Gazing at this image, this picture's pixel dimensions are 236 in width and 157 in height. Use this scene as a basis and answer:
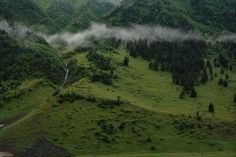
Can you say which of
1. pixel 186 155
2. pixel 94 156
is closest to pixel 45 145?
pixel 94 156

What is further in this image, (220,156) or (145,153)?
(145,153)

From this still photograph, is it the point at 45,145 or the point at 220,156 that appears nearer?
the point at 220,156

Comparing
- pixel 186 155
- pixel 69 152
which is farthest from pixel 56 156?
pixel 186 155

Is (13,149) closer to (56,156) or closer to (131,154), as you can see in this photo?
(56,156)

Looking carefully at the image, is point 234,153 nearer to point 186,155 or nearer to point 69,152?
point 186,155

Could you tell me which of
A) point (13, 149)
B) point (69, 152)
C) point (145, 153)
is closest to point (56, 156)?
point (69, 152)

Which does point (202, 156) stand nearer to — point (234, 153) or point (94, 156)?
point (234, 153)

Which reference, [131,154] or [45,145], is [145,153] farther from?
[45,145]
